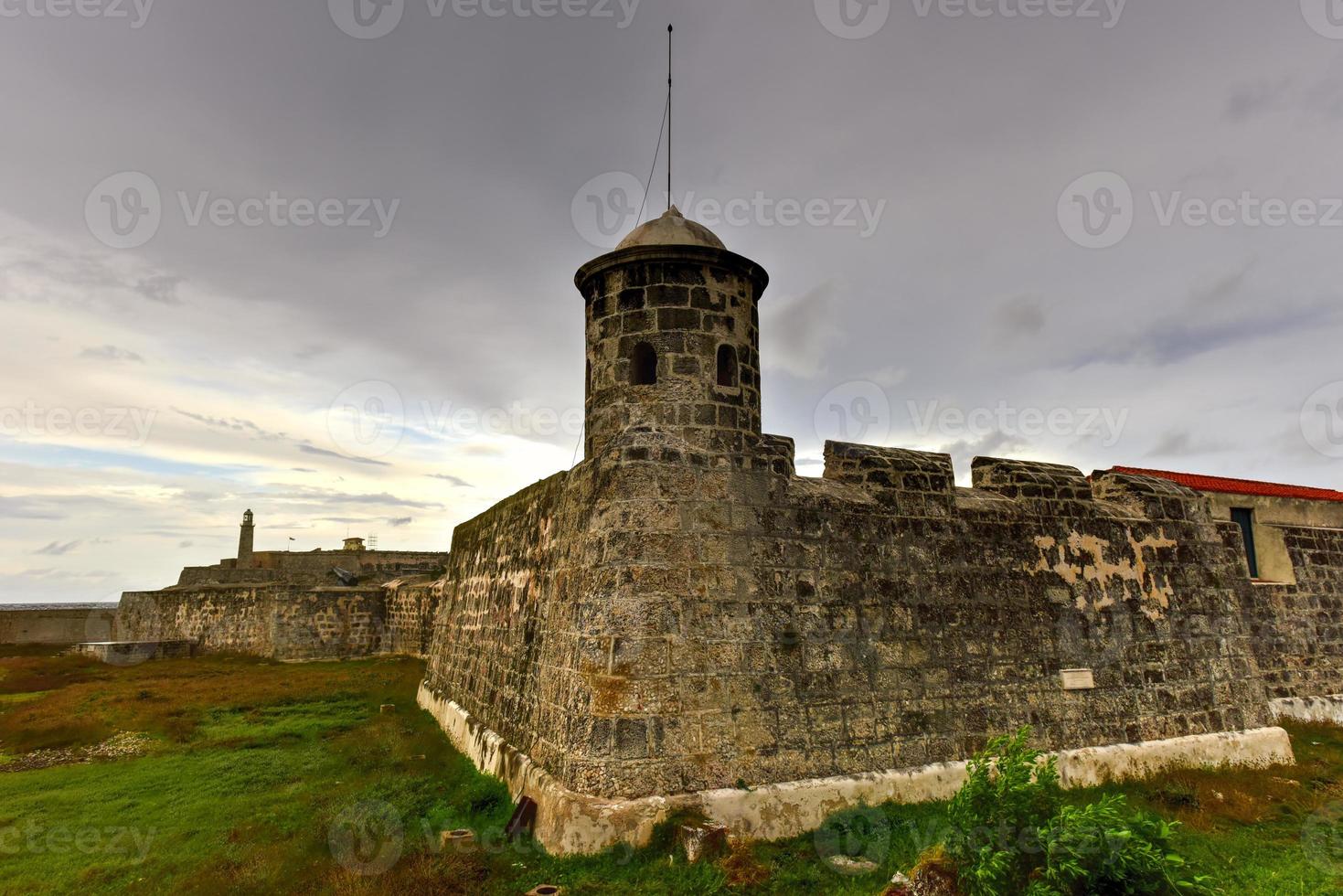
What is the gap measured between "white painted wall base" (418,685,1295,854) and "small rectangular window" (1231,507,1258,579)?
549 cm

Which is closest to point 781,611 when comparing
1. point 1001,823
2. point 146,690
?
point 1001,823

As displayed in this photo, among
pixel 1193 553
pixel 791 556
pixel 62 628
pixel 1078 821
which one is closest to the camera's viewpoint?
pixel 1078 821

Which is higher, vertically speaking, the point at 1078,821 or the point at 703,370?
the point at 703,370

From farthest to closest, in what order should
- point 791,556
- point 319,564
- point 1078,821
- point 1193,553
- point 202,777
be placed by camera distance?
1. point 319,564
2. point 1193,553
3. point 202,777
4. point 791,556
5. point 1078,821

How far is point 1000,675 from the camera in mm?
8602

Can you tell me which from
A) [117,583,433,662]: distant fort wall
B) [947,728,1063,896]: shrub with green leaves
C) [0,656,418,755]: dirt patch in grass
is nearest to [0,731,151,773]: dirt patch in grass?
[0,656,418,755]: dirt patch in grass

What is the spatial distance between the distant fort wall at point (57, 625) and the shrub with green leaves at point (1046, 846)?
3877 centimetres

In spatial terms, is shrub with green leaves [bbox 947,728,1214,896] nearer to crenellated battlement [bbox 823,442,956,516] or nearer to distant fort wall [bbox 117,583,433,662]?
crenellated battlement [bbox 823,442,956,516]

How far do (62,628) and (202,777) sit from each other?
31603mm

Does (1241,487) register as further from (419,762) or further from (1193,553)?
(419,762)

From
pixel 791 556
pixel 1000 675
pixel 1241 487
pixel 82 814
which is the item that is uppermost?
pixel 1241 487

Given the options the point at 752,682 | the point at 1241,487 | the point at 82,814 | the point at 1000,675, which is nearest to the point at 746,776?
the point at 752,682

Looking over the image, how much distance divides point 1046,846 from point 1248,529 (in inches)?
511

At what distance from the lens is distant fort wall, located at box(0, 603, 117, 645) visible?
102ft
